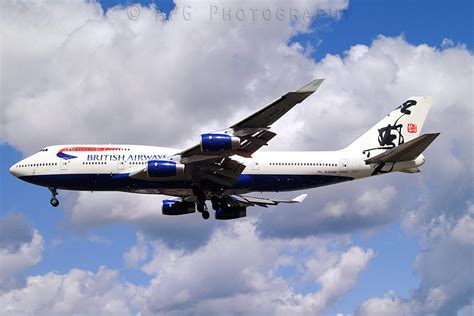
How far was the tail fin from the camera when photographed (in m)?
72.1

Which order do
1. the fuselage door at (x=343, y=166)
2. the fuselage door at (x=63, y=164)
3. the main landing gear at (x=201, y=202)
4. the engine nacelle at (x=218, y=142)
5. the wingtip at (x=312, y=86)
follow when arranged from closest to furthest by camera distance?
the wingtip at (x=312, y=86)
the engine nacelle at (x=218, y=142)
the fuselage door at (x=63, y=164)
the main landing gear at (x=201, y=202)
the fuselage door at (x=343, y=166)

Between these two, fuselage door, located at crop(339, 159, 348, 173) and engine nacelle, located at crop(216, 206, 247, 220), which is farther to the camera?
engine nacelle, located at crop(216, 206, 247, 220)

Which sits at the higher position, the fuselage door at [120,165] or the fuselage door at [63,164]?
the fuselage door at [63,164]

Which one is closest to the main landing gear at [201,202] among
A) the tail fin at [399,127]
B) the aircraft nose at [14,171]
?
the tail fin at [399,127]

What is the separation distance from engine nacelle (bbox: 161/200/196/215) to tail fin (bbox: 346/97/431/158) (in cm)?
1554

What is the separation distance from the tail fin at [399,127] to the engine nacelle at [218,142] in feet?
53.0

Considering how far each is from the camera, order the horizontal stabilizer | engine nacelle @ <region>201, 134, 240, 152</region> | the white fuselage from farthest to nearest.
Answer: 1. the white fuselage
2. the horizontal stabilizer
3. engine nacelle @ <region>201, 134, 240, 152</region>

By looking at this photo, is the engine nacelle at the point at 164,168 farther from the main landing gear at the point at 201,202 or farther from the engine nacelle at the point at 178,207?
the engine nacelle at the point at 178,207

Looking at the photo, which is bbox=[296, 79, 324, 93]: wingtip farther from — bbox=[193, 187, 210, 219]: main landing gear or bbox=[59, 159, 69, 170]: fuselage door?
bbox=[59, 159, 69, 170]: fuselage door

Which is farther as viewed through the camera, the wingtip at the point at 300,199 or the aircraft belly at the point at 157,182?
the wingtip at the point at 300,199

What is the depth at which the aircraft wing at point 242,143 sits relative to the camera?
52919mm

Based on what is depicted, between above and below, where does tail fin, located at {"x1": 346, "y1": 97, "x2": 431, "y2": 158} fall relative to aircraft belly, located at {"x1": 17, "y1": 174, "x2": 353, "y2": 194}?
above

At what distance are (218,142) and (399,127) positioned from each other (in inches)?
863

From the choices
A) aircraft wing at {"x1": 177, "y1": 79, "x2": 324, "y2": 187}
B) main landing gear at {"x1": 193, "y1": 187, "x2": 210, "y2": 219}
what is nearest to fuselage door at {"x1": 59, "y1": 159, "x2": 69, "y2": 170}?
aircraft wing at {"x1": 177, "y1": 79, "x2": 324, "y2": 187}
